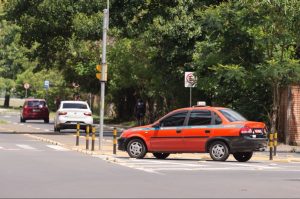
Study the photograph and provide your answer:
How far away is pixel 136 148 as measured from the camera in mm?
23953

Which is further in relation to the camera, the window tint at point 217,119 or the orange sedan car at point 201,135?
the window tint at point 217,119

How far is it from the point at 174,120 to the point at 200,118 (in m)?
0.82

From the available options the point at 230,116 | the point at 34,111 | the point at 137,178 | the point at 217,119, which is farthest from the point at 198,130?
the point at 34,111

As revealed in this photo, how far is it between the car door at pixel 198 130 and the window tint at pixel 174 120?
0.24m

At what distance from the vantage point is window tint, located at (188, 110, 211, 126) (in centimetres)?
2325

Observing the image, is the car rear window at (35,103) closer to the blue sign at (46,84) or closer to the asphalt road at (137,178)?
the blue sign at (46,84)

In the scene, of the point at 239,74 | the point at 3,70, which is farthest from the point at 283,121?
the point at 3,70

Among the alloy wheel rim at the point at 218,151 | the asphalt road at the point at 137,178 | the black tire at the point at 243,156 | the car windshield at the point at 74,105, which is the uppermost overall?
the car windshield at the point at 74,105

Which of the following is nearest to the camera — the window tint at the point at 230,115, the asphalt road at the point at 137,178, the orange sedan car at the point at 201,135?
the asphalt road at the point at 137,178

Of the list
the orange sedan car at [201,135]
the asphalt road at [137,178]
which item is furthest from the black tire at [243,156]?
the asphalt road at [137,178]

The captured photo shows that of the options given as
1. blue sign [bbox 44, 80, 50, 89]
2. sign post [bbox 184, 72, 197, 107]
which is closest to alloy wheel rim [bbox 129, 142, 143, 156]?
sign post [bbox 184, 72, 197, 107]

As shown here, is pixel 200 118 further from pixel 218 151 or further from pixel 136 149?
pixel 136 149

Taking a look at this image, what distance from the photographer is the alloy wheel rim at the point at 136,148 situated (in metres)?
23.9

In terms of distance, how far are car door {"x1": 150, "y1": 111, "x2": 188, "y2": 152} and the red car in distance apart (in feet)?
103
